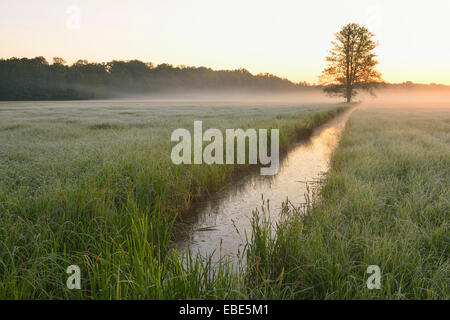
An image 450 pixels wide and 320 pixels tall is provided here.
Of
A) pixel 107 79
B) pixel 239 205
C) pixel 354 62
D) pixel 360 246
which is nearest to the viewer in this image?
pixel 360 246

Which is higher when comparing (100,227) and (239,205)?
(100,227)

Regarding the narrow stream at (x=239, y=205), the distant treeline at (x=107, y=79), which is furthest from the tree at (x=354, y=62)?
the distant treeline at (x=107, y=79)

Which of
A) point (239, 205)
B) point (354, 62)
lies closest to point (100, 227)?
point (239, 205)

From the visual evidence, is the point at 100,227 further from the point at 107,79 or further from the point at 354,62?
the point at 107,79

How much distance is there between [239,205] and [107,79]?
123699 mm

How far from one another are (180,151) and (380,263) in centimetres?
568

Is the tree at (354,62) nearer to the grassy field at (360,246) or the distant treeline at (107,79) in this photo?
the grassy field at (360,246)

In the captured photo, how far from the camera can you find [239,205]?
18.4ft

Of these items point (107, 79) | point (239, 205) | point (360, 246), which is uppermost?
point (107, 79)

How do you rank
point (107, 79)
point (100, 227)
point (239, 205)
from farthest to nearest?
point (107, 79)
point (239, 205)
point (100, 227)
